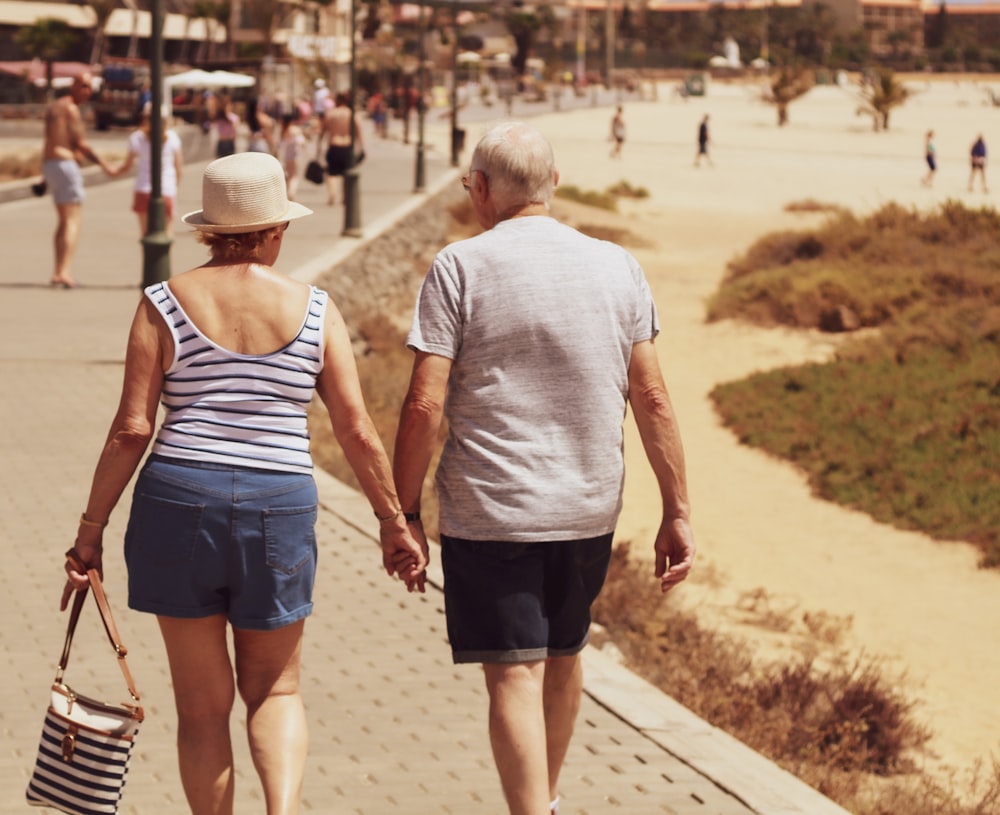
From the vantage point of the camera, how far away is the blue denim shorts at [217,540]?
3.76 m

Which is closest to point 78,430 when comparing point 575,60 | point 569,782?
point 569,782

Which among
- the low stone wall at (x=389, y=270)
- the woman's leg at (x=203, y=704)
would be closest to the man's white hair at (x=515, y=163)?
the woman's leg at (x=203, y=704)

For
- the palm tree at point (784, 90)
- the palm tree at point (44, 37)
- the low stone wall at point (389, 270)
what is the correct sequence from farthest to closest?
the palm tree at point (784, 90)
the palm tree at point (44, 37)
the low stone wall at point (389, 270)

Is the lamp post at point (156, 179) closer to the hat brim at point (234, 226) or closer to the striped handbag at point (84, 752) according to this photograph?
the hat brim at point (234, 226)

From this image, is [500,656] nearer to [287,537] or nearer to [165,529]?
[287,537]

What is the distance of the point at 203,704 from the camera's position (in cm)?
398

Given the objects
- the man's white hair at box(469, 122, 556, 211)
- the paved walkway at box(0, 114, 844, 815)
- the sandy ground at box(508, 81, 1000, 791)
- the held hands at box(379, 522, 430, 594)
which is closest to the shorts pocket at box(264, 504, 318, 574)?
the held hands at box(379, 522, 430, 594)

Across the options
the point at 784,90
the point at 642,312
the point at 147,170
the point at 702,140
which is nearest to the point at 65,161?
the point at 147,170

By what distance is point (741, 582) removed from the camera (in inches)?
483

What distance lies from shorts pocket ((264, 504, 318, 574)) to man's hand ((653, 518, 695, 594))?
901 millimetres

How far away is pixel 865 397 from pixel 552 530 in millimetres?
14634

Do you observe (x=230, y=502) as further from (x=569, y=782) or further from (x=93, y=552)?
(x=569, y=782)

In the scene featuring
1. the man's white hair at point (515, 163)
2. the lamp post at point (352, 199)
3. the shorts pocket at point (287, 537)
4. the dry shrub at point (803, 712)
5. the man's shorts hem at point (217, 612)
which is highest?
the man's white hair at point (515, 163)

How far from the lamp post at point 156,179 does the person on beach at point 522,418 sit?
9755 millimetres
